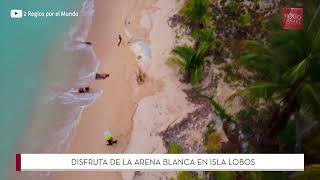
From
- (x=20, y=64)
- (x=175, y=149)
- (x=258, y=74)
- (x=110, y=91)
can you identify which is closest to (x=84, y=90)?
(x=110, y=91)

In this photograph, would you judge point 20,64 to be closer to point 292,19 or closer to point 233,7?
point 233,7

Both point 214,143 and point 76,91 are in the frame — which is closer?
point 214,143

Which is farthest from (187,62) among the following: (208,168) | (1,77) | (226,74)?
(1,77)

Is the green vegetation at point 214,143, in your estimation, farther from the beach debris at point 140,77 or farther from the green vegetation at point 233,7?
the green vegetation at point 233,7

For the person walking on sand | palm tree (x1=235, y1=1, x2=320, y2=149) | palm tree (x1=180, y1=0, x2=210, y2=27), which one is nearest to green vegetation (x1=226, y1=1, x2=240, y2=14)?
palm tree (x1=180, y1=0, x2=210, y2=27)

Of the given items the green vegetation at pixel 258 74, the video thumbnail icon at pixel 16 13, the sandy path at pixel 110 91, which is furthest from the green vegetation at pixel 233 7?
the video thumbnail icon at pixel 16 13

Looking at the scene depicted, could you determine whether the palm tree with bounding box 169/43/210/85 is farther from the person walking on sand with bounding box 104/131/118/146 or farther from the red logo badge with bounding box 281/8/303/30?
the person walking on sand with bounding box 104/131/118/146
